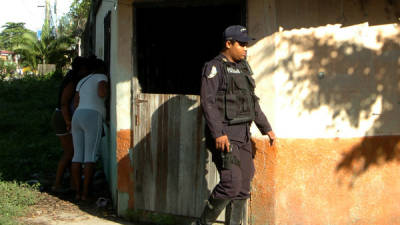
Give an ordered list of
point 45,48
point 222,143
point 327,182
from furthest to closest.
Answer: point 45,48 → point 327,182 → point 222,143

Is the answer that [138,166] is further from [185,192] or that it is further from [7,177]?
[7,177]

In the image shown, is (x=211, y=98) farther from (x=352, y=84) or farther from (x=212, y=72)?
(x=352, y=84)

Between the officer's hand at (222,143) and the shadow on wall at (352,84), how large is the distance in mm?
1046

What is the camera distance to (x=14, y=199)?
17.5 feet

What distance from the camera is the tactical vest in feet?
12.2

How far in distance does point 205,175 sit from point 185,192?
0.29 meters

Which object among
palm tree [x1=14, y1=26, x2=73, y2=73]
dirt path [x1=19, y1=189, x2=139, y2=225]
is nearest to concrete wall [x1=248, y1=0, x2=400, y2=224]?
dirt path [x1=19, y1=189, x2=139, y2=225]

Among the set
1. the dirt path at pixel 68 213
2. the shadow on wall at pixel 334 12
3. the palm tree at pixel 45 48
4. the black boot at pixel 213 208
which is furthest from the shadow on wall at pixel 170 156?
the palm tree at pixel 45 48

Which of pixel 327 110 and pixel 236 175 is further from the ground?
pixel 327 110

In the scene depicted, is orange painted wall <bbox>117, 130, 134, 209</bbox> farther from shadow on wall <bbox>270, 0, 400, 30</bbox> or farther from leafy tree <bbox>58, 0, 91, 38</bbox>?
leafy tree <bbox>58, 0, 91, 38</bbox>

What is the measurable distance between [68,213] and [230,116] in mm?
2549

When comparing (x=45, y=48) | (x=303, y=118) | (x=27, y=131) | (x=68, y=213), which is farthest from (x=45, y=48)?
(x=303, y=118)

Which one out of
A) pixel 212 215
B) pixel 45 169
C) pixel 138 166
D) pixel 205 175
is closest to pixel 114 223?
pixel 138 166

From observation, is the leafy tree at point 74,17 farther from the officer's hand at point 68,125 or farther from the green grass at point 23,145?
the officer's hand at point 68,125
